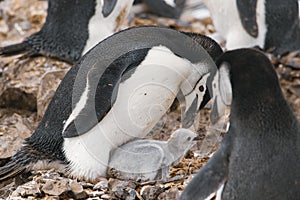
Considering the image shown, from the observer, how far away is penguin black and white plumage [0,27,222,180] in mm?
3760

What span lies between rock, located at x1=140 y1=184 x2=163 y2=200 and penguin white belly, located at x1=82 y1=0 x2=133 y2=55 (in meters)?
1.81

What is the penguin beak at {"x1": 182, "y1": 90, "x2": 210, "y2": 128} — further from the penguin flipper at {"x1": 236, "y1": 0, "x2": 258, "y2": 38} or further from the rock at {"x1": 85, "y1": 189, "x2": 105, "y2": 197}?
the penguin flipper at {"x1": 236, "y1": 0, "x2": 258, "y2": 38}

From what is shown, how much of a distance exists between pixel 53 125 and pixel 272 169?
4.21 ft

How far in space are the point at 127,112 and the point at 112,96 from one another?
0.46 feet

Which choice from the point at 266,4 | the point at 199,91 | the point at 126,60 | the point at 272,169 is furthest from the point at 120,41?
the point at 266,4

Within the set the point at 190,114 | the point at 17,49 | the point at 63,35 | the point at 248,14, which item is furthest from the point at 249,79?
the point at 17,49

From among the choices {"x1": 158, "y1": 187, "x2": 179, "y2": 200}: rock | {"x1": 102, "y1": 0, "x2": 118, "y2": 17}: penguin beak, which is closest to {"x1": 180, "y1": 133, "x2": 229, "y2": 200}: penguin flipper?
{"x1": 158, "y1": 187, "x2": 179, "y2": 200}: rock

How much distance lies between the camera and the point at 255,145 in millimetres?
3109

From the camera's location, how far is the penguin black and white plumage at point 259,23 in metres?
5.45

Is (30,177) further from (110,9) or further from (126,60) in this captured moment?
(110,9)

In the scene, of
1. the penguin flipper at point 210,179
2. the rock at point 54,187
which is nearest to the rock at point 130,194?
the rock at point 54,187

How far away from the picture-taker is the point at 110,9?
5191 millimetres

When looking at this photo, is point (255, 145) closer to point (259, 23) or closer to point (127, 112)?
point (127, 112)

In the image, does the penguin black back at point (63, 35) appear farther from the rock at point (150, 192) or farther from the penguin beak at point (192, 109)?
the rock at point (150, 192)
